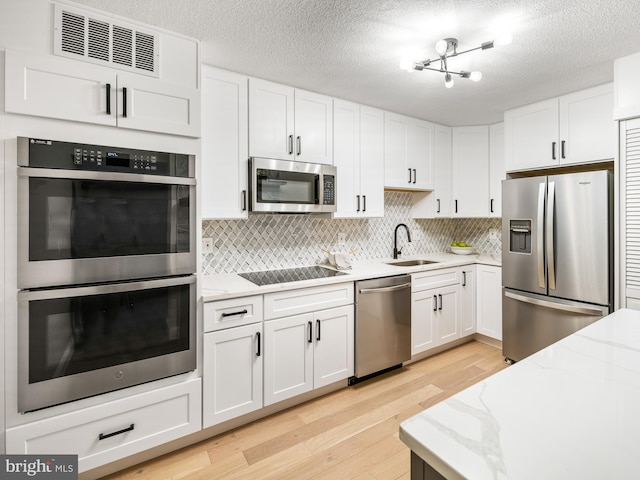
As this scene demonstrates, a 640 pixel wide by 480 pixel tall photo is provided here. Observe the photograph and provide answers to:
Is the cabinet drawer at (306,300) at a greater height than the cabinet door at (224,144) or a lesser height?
lesser

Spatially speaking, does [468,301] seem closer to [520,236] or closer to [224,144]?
[520,236]

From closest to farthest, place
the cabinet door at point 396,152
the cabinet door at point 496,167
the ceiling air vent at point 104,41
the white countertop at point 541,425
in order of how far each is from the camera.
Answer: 1. the white countertop at point 541,425
2. the ceiling air vent at point 104,41
3. the cabinet door at point 396,152
4. the cabinet door at point 496,167

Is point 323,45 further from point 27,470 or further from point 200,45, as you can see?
point 27,470

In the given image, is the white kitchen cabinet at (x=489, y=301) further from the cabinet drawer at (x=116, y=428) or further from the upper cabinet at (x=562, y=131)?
the cabinet drawer at (x=116, y=428)

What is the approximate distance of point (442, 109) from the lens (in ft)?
10.5

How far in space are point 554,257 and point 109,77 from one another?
127 inches

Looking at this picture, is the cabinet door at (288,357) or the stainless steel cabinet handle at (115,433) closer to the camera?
the stainless steel cabinet handle at (115,433)

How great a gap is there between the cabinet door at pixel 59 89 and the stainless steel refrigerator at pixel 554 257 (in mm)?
3025

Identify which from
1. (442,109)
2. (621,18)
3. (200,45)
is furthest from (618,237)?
(200,45)

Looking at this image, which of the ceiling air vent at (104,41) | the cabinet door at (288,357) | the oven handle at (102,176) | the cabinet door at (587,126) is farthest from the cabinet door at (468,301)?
the ceiling air vent at (104,41)

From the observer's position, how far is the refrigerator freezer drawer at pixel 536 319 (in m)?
2.53

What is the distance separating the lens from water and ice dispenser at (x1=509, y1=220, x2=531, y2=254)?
9.27ft

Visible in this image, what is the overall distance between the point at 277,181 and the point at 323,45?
0.95 m

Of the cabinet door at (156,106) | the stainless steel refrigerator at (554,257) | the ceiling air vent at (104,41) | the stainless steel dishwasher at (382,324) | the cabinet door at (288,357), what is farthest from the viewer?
the stainless steel dishwasher at (382,324)
